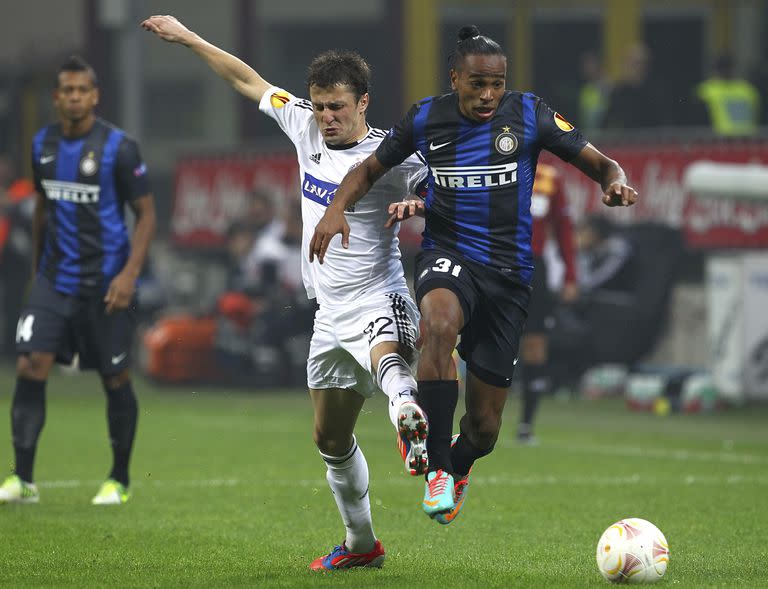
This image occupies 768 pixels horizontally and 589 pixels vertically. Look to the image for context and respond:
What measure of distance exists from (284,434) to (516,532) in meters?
5.60

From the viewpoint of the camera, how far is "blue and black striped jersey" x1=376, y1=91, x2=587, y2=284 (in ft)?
22.7

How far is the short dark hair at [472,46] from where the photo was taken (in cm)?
680

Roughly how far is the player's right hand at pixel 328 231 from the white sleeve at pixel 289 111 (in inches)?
27.9

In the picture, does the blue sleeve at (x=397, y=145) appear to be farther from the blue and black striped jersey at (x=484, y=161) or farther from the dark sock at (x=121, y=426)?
the dark sock at (x=121, y=426)

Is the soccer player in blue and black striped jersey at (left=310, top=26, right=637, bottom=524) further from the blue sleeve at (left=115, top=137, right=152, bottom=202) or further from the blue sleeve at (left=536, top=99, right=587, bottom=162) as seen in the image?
the blue sleeve at (left=115, top=137, right=152, bottom=202)

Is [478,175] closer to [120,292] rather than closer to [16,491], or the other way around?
[120,292]

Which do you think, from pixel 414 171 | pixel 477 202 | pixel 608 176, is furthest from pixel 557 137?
pixel 414 171

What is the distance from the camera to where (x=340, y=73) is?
6934 millimetres

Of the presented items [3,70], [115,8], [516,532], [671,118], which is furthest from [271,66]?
[516,532]

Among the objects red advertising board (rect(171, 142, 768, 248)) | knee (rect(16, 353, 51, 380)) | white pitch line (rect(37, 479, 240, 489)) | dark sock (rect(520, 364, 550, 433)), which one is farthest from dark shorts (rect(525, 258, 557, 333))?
knee (rect(16, 353, 51, 380))

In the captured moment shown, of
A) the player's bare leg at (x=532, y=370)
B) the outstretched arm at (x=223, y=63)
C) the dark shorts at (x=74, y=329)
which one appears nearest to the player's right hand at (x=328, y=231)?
the outstretched arm at (x=223, y=63)

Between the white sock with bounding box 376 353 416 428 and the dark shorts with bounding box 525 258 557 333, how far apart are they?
234 inches

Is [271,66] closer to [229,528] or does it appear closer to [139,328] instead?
[139,328]

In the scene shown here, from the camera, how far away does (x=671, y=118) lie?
1809cm
